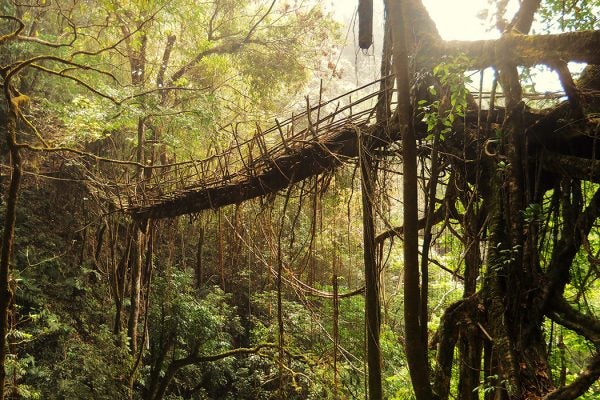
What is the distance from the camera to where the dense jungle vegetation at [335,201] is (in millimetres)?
1587

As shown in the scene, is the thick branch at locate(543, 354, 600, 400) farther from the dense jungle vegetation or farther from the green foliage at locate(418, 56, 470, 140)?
the green foliage at locate(418, 56, 470, 140)

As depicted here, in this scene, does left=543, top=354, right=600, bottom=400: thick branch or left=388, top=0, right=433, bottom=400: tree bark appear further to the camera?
left=388, top=0, right=433, bottom=400: tree bark

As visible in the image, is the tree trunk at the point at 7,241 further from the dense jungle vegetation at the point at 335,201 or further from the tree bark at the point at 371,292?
the tree bark at the point at 371,292

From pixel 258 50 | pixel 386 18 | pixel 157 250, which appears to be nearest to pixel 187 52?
pixel 258 50

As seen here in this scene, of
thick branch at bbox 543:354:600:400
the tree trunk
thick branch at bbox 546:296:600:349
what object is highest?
the tree trunk

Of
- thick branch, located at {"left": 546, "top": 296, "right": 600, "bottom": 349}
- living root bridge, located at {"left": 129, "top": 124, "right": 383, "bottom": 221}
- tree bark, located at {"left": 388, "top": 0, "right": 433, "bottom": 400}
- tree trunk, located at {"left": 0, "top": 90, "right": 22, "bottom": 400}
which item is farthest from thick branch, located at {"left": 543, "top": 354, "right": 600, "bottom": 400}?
tree trunk, located at {"left": 0, "top": 90, "right": 22, "bottom": 400}

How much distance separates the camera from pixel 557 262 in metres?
1.60

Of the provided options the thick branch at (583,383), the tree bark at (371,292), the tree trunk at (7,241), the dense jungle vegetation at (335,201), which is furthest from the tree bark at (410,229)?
the tree trunk at (7,241)

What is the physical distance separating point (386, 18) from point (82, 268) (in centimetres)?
710

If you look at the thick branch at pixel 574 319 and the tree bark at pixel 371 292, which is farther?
the tree bark at pixel 371 292

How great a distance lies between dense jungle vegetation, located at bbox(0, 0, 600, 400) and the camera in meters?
1.59

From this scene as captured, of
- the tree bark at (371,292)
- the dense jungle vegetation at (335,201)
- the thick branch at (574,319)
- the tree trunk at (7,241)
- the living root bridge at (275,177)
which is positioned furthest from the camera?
the tree trunk at (7,241)

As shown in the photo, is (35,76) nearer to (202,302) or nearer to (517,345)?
(202,302)

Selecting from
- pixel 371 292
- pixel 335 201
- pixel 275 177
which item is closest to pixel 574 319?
pixel 371 292
